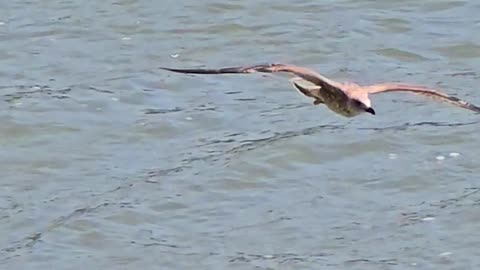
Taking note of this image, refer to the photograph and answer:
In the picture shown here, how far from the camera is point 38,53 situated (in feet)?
33.9

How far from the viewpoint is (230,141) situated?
9000mm

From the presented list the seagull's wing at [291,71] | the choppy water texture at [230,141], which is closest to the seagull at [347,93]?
the seagull's wing at [291,71]

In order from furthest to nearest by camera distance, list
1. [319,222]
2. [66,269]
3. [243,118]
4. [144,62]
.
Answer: [144,62] → [243,118] → [319,222] → [66,269]

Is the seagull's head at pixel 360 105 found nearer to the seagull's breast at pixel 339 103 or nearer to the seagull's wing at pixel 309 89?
the seagull's breast at pixel 339 103

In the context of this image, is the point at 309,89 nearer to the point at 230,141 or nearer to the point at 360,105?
the point at 360,105

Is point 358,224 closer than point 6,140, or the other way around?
point 358,224

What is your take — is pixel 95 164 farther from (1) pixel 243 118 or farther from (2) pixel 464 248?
(2) pixel 464 248

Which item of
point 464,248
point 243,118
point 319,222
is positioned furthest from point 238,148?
point 464,248

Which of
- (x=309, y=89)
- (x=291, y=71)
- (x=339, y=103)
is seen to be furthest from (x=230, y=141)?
(x=291, y=71)

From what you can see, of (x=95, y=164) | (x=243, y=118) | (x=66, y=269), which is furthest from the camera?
(x=243, y=118)

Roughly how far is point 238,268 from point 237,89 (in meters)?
2.35

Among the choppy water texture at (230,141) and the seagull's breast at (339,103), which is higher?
the seagull's breast at (339,103)

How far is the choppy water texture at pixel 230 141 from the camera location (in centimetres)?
775

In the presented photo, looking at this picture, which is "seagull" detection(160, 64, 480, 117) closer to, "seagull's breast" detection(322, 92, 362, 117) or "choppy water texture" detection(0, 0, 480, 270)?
"seagull's breast" detection(322, 92, 362, 117)
